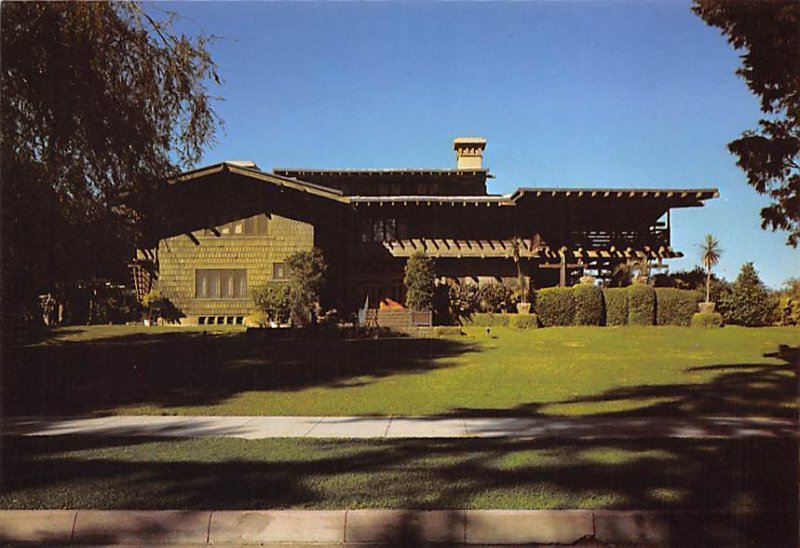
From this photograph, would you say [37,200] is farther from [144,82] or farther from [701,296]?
[701,296]

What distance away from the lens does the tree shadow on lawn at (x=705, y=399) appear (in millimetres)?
10242

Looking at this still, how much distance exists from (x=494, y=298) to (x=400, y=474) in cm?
2194

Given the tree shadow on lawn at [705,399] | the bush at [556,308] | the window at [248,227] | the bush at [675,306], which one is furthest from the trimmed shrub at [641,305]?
the window at [248,227]

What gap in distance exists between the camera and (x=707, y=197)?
95.5ft

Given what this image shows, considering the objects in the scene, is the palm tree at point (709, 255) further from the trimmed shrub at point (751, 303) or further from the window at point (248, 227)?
the window at point (248, 227)

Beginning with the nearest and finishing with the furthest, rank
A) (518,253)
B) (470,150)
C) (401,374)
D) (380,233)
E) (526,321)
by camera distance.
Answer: (401,374)
(526,321)
(518,253)
(380,233)
(470,150)

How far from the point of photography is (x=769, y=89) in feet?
41.5

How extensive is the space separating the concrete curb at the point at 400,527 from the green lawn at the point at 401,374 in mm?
5093

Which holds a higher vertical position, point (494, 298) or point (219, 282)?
point (219, 282)

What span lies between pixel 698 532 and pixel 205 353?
48.8ft

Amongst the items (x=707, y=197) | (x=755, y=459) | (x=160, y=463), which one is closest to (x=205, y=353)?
(x=160, y=463)

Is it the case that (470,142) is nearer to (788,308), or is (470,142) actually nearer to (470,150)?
(470,150)

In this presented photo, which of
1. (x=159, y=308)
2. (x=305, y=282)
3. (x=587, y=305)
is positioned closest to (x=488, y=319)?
(x=587, y=305)

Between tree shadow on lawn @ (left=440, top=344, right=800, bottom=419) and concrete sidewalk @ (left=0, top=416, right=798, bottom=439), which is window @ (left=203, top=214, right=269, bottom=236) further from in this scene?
tree shadow on lawn @ (left=440, top=344, right=800, bottom=419)
